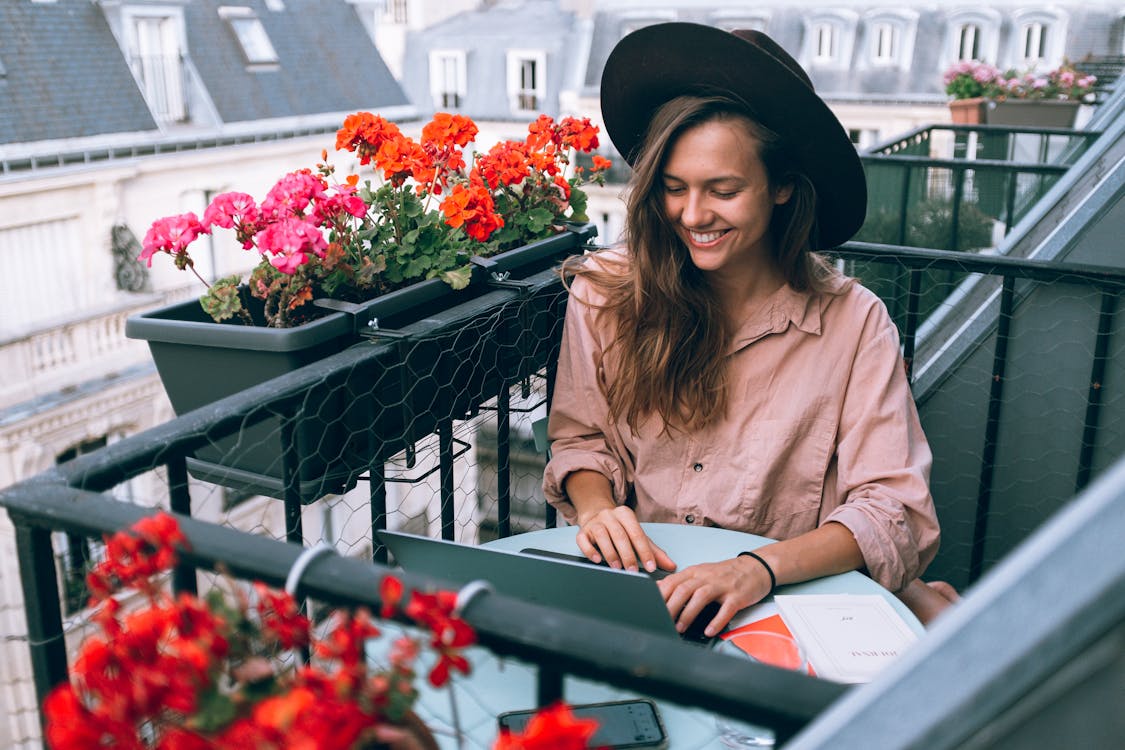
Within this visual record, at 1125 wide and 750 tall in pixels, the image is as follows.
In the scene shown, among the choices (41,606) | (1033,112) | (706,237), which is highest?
(1033,112)

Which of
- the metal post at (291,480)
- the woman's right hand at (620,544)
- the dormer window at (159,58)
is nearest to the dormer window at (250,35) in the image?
the dormer window at (159,58)

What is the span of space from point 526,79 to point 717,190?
70.1ft

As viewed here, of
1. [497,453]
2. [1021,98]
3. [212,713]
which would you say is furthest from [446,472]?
[1021,98]

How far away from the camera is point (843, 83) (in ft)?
65.3

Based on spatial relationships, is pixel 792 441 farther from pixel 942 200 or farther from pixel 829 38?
pixel 829 38

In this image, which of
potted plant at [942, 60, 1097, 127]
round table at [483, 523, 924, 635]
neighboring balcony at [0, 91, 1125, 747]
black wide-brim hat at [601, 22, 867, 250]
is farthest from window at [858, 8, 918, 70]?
round table at [483, 523, 924, 635]

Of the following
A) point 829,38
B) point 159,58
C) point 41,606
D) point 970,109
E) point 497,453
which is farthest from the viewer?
point 829,38

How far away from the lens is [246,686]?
59 centimetres

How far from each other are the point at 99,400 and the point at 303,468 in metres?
9.94

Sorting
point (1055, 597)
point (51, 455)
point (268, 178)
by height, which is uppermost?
point (1055, 597)

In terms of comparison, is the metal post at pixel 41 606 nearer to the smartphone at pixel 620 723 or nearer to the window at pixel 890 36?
the smartphone at pixel 620 723

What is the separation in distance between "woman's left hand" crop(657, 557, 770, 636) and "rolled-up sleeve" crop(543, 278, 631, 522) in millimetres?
439

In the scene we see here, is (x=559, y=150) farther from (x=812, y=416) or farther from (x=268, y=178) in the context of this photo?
(x=268, y=178)

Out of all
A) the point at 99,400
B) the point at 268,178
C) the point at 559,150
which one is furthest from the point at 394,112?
the point at 559,150
